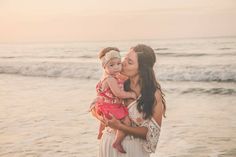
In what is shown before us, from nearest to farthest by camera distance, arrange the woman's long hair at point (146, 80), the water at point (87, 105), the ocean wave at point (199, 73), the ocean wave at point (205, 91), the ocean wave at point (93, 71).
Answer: the woman's long hair at point (146, 80)
the water at point (87, 105)
the ocean wave at point (205, 91)
the ocean wave at point (199, 73)
the ocean wave at point (93, 71)

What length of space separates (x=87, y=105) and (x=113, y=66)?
3.74 metres

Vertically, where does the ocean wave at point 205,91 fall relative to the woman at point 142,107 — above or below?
below

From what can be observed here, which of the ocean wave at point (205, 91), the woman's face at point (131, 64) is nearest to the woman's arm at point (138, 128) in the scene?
the woman's face at point (131, 64)

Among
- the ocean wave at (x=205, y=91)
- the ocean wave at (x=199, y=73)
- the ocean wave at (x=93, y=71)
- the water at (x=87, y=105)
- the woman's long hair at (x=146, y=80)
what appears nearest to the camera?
the woman's long hair at (x=146, y=80)

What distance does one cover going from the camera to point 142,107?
1642mm

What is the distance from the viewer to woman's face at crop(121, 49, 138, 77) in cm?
167

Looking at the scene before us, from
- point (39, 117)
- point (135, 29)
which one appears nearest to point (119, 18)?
point (135, 29)

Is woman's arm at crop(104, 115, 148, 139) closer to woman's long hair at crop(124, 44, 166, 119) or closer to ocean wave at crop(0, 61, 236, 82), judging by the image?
woman's long hair at crop(124, 44, 166, 119)

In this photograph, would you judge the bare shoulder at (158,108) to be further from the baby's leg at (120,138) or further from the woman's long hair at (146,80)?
the baby's leg at (120,138)

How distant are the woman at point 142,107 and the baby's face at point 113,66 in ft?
0.07

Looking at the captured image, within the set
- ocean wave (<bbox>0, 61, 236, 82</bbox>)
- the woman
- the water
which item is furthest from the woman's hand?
ocean wave (<bbox>0, 61, 236, 82</bbox>)

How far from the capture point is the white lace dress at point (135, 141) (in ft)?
5.43

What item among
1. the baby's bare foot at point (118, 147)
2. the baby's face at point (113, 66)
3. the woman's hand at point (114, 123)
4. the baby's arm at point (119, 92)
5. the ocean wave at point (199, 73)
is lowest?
the ocean wave at point (199, 73)

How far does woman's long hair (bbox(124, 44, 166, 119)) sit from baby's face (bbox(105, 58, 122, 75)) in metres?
0.09
